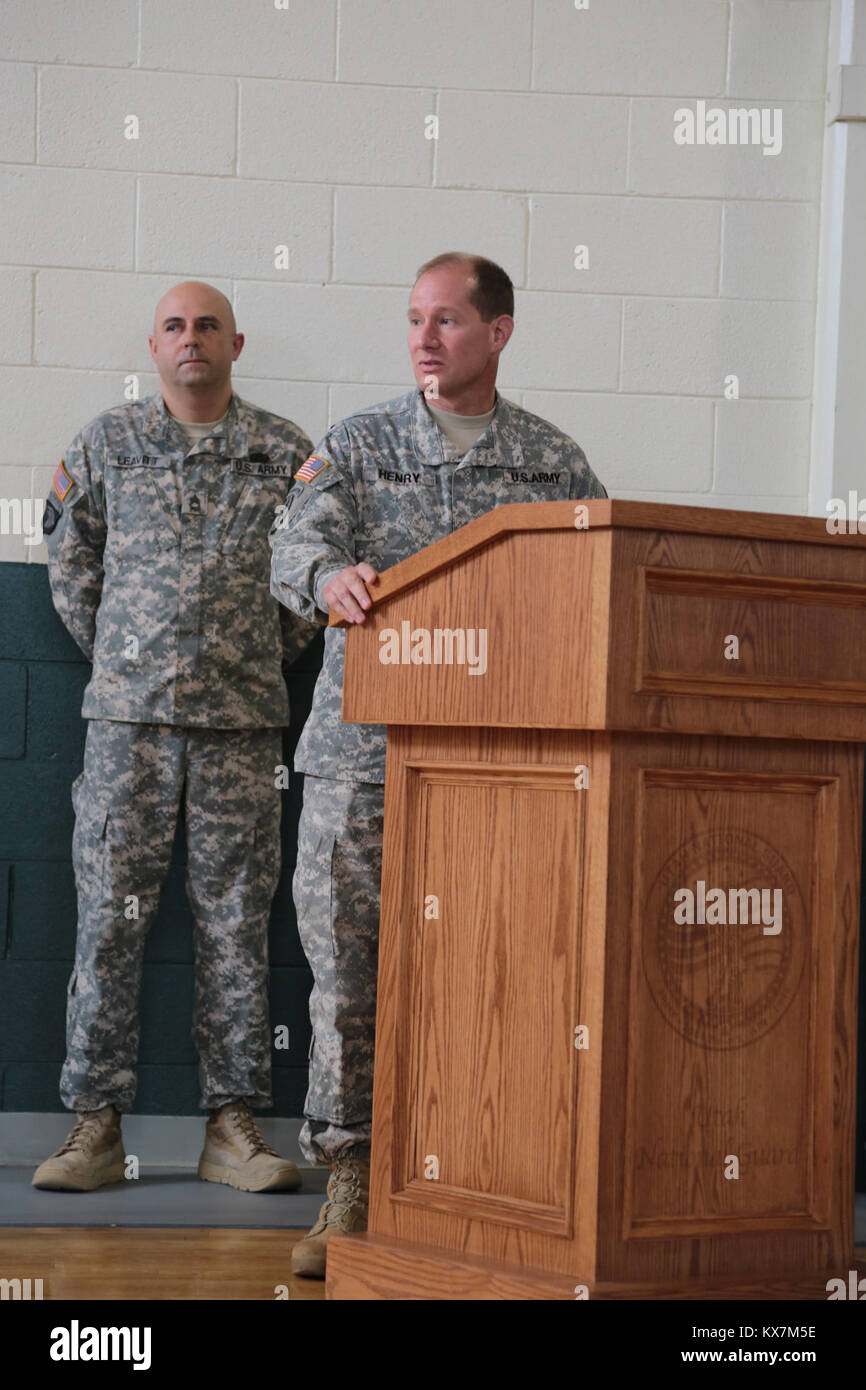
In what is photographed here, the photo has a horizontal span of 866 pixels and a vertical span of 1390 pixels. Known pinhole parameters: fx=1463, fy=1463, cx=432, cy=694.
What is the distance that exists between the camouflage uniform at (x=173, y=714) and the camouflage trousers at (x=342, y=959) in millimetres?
676

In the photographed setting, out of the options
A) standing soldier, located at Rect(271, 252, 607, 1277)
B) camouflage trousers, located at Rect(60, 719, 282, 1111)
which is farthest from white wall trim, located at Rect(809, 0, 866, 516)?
camouflage trousers, located at Rect(60, 719, 282, 1111)

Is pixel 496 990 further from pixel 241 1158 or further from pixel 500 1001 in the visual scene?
pixel 241 1158

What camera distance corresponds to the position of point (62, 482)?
3043 mm

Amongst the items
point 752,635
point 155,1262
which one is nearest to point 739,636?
point 752,635

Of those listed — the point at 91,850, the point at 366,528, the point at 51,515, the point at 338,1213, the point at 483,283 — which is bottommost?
the point at 338,1213

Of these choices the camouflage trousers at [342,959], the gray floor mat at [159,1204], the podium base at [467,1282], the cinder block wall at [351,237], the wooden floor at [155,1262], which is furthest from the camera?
the cinder block wall at [351,237]

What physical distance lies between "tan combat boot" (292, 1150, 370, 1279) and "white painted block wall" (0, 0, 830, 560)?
1.58 metres

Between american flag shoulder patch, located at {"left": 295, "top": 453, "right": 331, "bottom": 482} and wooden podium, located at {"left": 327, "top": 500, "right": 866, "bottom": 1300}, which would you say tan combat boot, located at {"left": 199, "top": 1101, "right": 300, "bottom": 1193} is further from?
american flag shoulder patch, located at {"left": 295, "top": 453, "right": 331, "bottom": 482}

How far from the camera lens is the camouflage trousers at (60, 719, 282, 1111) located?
9.68 feet

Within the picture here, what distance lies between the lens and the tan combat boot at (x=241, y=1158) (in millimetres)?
2863

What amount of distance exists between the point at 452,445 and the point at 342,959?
2.81 feet

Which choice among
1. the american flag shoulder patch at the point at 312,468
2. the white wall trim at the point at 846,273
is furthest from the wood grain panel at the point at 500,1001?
the white wall trim at the point at 846,273

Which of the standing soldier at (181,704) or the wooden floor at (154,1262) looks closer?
the wooden floor at (154,1262)

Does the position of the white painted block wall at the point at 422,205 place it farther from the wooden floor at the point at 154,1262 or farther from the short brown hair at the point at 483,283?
the wooden floor at the point at 154,1262
